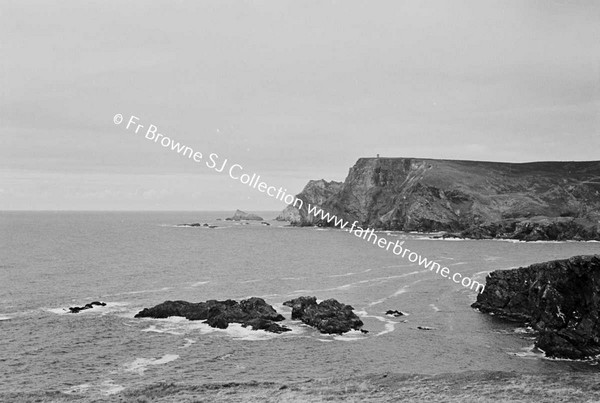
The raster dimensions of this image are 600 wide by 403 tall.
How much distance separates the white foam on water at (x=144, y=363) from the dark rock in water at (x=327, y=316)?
1612 centimetres

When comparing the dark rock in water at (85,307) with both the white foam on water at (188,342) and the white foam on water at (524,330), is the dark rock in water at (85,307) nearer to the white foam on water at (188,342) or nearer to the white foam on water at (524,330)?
the white foam on water at (188,342)

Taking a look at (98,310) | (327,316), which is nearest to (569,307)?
(327,316)

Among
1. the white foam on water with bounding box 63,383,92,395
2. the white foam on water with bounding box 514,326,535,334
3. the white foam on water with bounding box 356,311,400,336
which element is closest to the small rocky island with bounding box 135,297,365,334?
the white foam on water with bounding box 356,311,400,336

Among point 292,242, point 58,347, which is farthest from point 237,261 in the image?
point 58,347

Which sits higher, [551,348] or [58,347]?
[551,348]

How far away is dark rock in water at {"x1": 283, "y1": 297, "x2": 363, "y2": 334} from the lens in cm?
5497

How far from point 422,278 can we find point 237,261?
44.8 m

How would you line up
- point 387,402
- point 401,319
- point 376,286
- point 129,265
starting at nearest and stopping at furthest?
point 387,402, point 401,319, point 376,286, point 129,265

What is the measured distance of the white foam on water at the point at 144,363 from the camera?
4181 centimetres

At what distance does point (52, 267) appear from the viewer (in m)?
105

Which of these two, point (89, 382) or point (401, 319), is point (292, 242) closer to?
point (401, 319)

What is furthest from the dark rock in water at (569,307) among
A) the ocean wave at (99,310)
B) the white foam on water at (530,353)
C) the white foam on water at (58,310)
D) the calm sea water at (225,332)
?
the white foam on water at (58,310)

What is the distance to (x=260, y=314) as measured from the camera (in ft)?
190

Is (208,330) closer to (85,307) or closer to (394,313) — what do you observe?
(85,307)
